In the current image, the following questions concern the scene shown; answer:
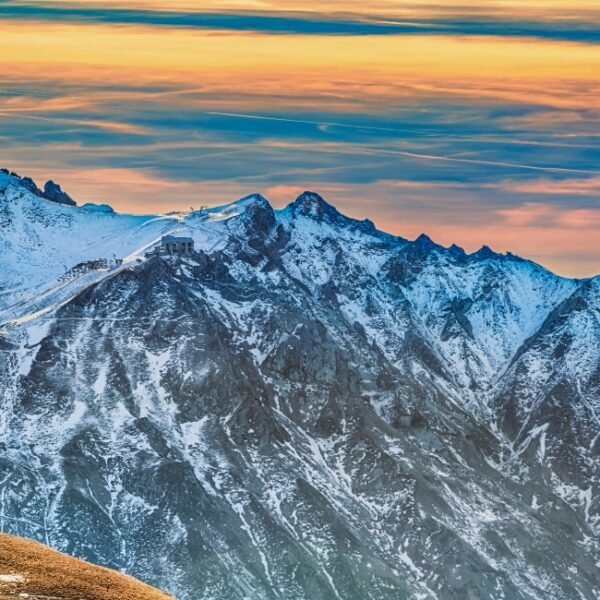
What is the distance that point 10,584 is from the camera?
168375mm

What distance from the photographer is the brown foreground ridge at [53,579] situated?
168625mm

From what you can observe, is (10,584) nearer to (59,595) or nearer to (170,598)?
Result: (59,595)

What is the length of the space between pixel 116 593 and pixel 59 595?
6988 mm

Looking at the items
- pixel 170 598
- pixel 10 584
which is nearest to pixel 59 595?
pixel 10 584

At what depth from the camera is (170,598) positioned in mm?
184125

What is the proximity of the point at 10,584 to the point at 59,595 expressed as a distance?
468 centimetres

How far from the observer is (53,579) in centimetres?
17325

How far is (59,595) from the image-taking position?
169 m

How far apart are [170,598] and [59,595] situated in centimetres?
1799

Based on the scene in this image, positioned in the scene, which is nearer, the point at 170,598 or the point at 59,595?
the point at 59,595

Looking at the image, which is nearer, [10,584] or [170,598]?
[10,584]

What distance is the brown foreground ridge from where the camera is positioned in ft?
553

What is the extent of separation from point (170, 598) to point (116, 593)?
37.0 ft
